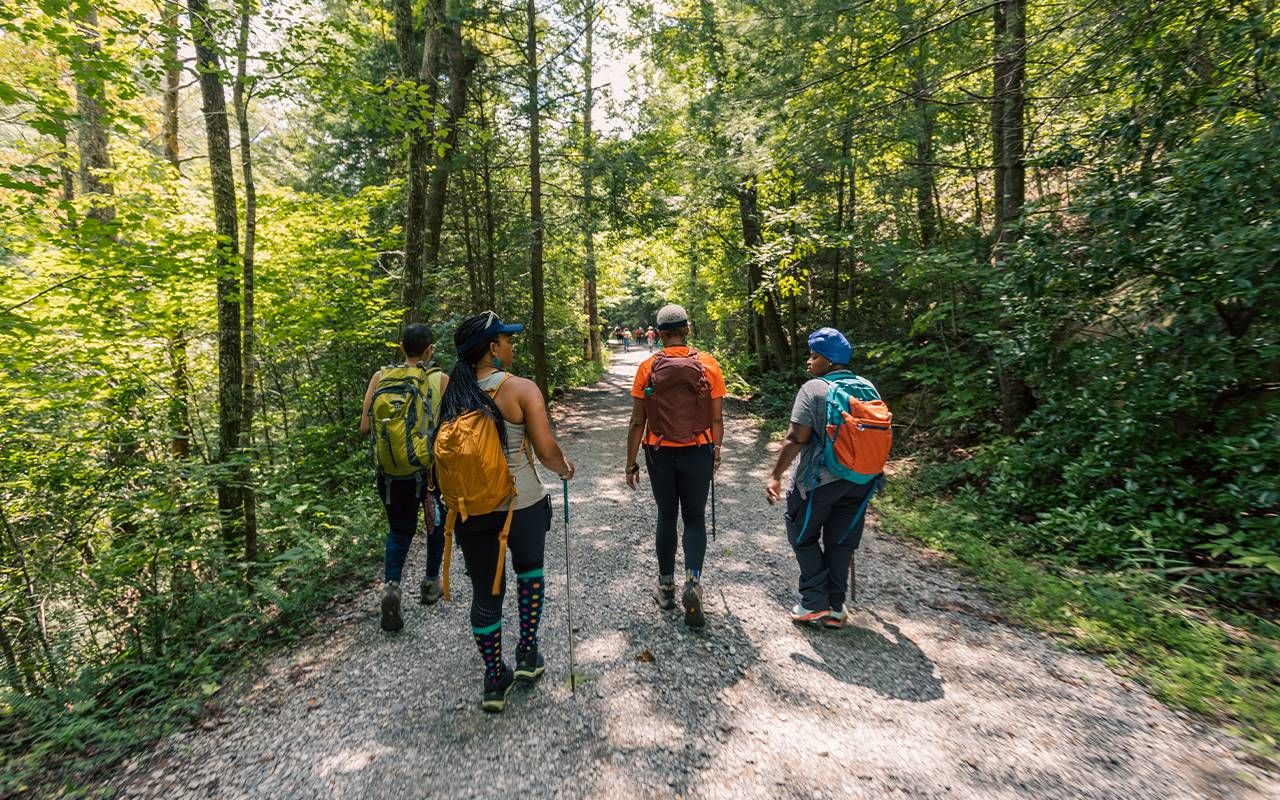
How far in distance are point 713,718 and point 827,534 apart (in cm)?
144

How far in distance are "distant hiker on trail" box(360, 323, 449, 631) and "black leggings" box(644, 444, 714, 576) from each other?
1.55 meters

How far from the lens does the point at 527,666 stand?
3.10 meters

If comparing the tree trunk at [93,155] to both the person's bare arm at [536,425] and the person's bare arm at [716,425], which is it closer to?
the person's bare arm at [536,425]

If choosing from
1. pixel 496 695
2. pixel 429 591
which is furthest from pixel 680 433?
pixel 429 591

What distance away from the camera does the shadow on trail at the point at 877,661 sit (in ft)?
10.1

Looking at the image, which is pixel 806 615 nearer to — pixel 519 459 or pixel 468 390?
pixel 519 459

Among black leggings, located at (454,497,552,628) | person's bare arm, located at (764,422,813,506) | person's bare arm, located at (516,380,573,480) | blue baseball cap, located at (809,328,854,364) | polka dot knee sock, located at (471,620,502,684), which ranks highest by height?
blue baseball cap, located at (809,328,854,364)

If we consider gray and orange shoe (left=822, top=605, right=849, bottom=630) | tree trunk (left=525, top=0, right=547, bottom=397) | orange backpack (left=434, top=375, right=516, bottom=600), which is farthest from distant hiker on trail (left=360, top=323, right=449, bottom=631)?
tree trunk (left=525, top=0, right=547, bottom=397)

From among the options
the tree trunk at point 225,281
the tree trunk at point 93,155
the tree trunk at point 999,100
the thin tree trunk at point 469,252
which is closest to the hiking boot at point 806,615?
the tree trunk at point 225,281

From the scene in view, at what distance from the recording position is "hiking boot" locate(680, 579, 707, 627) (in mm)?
3738

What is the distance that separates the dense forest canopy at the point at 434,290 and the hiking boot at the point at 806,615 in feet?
8.11

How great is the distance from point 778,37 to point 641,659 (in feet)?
27.2

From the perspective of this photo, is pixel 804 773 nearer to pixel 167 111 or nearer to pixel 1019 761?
pixel 1019 761

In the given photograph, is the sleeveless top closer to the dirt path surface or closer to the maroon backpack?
the maroon backpack
